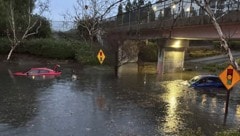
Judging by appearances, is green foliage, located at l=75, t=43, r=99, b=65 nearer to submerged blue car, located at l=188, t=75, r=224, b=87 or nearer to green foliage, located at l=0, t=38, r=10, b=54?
green foliage, located at l=0, t=38, r=10, b=54

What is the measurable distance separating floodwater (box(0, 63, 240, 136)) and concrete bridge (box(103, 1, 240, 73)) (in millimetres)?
5789

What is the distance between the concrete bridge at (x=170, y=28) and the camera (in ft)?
124

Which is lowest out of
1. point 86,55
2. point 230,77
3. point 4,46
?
point 86,55

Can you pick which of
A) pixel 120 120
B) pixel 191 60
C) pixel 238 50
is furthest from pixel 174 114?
pixel 238 50

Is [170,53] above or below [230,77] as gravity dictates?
above

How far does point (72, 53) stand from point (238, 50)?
50.4 meters

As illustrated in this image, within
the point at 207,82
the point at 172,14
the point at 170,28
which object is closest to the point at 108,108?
the point at 207,82

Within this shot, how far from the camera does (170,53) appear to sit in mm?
60250

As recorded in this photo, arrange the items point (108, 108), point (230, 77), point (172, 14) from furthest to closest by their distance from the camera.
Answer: point (172, 14) → point (108, 108) → point (230, 77)

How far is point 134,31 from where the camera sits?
222ft

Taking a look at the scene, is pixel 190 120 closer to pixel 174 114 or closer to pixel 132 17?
pixel 174 114

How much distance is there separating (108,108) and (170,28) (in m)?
17.2

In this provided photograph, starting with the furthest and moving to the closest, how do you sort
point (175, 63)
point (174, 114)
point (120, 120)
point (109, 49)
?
point (109, 49) < point (175, 63) < point (174, 114) < point (120, 120)

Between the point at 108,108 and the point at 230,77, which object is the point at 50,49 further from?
the point at 230,77
